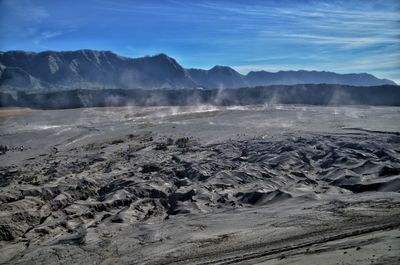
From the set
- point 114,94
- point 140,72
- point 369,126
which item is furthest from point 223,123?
point 140,72

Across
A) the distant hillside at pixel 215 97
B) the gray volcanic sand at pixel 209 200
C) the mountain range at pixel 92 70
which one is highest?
the mountain range at pixel 92 70

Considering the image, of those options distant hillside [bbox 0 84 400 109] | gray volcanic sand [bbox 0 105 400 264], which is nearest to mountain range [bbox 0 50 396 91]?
distant hillside [bbox 0 84 400 109]

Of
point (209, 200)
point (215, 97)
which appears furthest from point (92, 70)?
point (209, 200)

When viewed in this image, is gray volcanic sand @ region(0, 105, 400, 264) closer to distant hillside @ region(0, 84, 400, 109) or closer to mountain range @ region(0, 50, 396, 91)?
distant hillside @ region(0, 84, 400, 109)

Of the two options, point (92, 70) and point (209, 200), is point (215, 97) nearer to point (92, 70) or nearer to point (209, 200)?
point (209, 200)

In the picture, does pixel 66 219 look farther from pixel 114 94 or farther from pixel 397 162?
pixel 114 94

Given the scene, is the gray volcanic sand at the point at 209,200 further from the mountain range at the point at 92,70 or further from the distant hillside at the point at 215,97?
the mountain range at the point at 92,70

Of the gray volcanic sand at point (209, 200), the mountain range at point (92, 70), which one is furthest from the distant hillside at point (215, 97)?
the mountain range at point (92, 70)

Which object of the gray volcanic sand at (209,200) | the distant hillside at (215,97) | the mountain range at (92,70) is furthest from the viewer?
the mountain range at (92,70)
